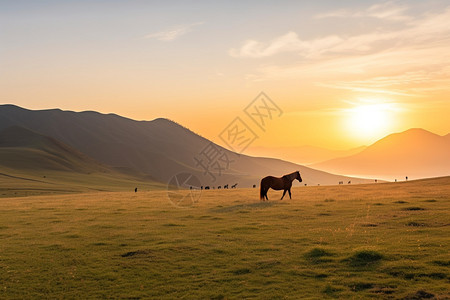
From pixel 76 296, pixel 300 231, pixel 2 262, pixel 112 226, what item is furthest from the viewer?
pixel 112 226

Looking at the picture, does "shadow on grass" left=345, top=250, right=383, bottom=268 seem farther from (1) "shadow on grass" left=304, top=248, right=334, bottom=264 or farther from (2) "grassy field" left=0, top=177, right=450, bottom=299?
(1) "shadow on grass" left=304, top=248, right=334, bottom=264

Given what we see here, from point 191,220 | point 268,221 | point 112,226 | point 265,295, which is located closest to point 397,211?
point 268,221

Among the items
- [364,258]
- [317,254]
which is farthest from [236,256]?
[364,258]

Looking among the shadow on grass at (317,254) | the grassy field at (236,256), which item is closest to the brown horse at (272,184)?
the grassy field at (236,256)

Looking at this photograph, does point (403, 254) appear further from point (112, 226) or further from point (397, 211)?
point (112, 226)

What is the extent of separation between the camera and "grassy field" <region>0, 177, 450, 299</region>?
14406 millimetres

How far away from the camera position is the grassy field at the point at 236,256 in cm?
1441

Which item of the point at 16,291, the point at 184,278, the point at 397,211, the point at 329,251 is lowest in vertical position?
the point at 16,291

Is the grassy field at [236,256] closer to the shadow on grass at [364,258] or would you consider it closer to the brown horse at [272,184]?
the shadow on grass at [364,258]

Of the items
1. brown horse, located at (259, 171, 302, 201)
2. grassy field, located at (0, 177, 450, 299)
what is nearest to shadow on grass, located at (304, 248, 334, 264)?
grassy field, located at (0, 177, 450, 299)

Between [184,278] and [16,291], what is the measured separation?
21.6 ft

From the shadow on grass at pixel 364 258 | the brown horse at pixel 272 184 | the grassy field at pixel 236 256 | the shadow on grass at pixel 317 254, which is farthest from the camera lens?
the brown horse at pixel 272 184

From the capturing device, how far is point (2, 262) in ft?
61.6

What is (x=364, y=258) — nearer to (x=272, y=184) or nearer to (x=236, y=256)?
(x=236, y=256)
